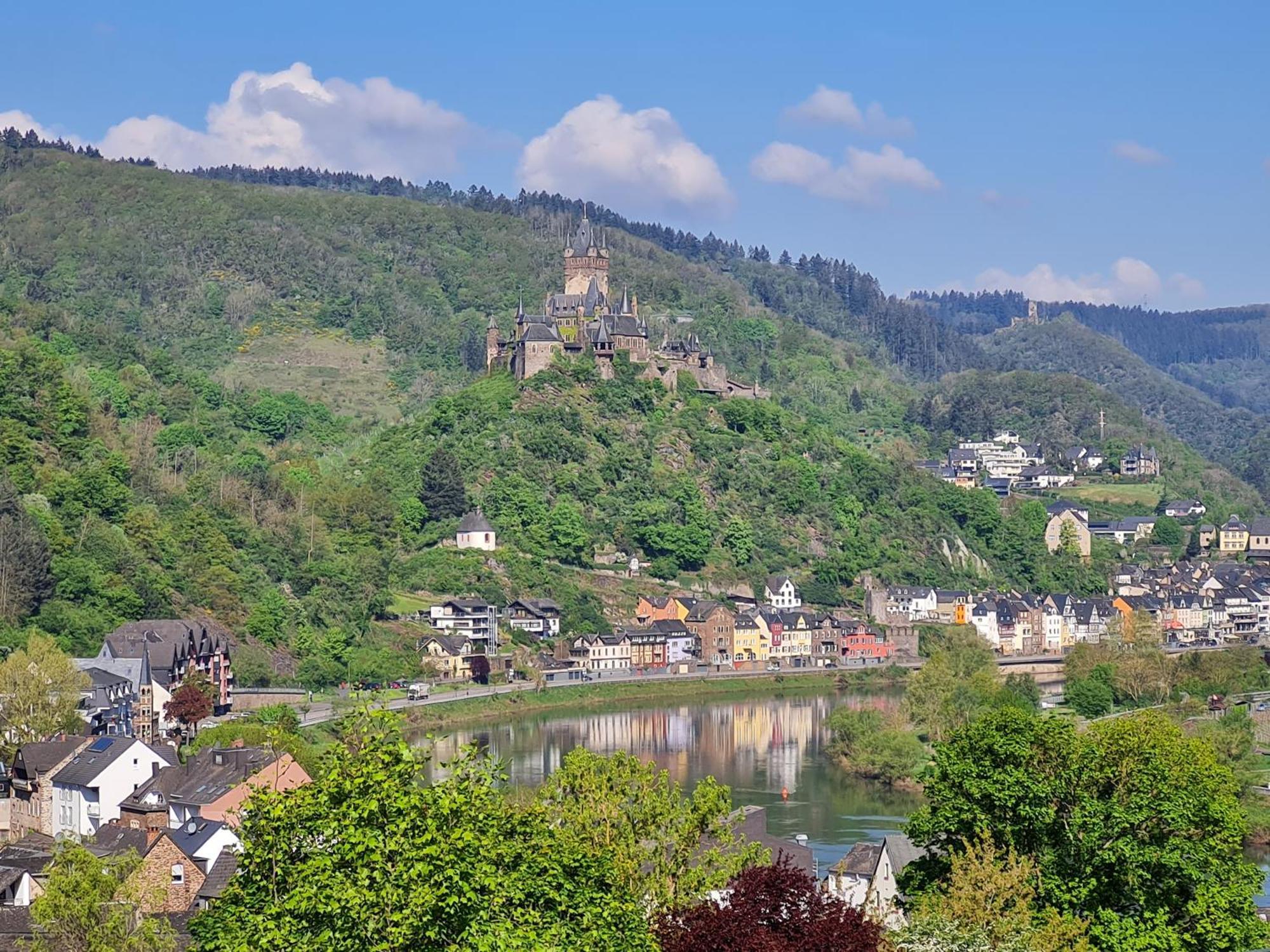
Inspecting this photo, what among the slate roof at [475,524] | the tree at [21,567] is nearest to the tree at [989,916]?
the tree at [21,567]

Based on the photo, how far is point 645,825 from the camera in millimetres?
30766

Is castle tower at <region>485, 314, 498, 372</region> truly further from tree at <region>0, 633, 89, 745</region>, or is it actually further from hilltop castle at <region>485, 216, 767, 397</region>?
tree at <region>0, 633, 89, 745</region>

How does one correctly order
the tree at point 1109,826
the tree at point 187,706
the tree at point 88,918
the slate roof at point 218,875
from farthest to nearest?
the tree at point 187,706 → the slate roof at point 218,875 → the tree at point 1109,826 → the tree at point 88,918

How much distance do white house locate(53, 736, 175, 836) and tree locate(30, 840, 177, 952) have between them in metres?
17.1

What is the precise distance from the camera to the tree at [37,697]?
60.2m

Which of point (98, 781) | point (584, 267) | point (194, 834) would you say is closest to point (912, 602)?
point (584, 267)

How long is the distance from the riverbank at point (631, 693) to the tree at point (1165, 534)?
55627mm

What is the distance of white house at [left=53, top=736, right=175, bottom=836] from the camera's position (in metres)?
51.8

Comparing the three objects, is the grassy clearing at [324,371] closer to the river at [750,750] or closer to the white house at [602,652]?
the white house at [602,652]

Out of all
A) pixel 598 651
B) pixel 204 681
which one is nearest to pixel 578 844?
pixel 204 681

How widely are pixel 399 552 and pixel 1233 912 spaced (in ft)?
281

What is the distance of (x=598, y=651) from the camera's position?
4225 inches

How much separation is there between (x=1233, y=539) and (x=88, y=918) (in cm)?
14145

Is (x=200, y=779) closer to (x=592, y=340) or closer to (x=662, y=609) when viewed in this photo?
(x=662, y=609)
